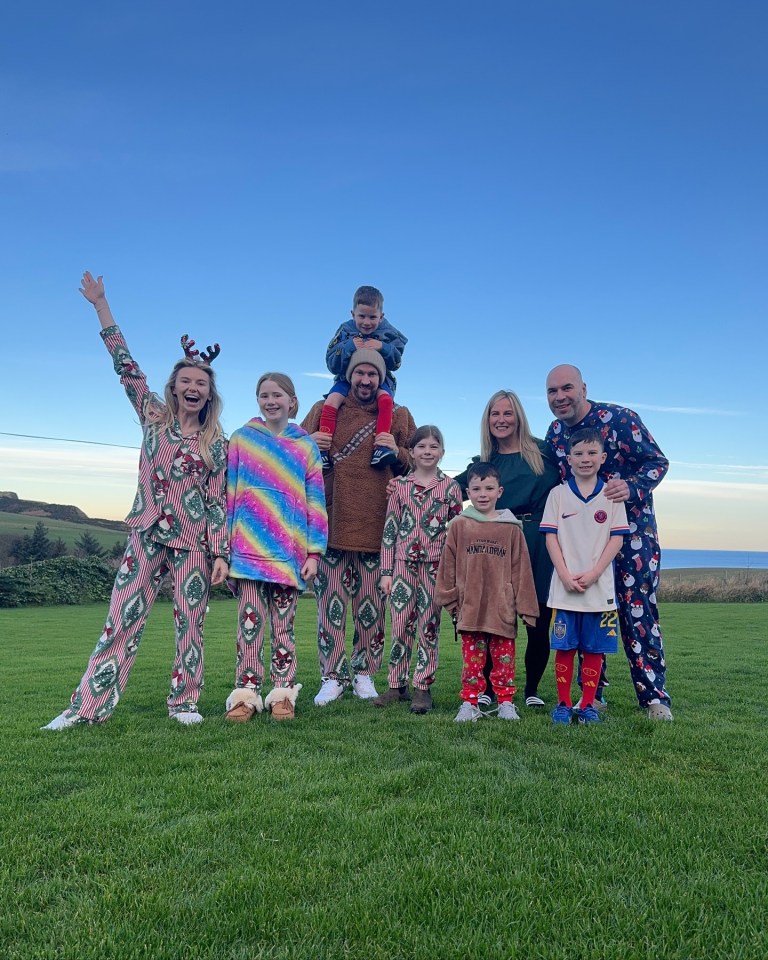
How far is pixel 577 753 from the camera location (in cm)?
362

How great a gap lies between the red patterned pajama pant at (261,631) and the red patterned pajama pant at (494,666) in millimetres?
1154

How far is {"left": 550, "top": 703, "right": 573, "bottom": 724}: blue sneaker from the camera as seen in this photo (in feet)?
14.1

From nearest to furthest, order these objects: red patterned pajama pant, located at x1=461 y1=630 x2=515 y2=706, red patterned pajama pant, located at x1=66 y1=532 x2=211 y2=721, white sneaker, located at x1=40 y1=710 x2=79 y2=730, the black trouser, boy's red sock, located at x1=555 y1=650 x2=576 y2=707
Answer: white sneaker, located at x1=40 y1=710 x2=79 y2=730
red patterned pajama pant, located at x1=66 y1=532 x2=211 y2=721
boy's red sock, located at x1=555 y1=650 x2=576 y2=707
red patterned pajama pant, located at x1=461 y1=630 x2=515 y2=706
the black trouser

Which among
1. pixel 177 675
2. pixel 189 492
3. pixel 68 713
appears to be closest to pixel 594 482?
pixel 189 492

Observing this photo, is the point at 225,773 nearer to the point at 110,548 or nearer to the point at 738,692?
the point at 738,692

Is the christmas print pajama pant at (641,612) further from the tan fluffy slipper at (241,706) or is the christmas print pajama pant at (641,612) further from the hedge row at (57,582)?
the hedge row at (57,582)

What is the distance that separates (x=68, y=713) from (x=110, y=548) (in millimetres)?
19224

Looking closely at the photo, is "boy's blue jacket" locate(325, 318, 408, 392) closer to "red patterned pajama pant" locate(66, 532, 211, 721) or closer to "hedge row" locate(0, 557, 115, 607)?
"red patterned pajama pant" locate(66, 532, 211, 721)

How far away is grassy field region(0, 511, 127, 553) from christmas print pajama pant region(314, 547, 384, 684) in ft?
62.4

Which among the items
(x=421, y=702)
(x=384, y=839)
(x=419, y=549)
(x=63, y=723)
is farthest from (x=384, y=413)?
(x=384, y=839)

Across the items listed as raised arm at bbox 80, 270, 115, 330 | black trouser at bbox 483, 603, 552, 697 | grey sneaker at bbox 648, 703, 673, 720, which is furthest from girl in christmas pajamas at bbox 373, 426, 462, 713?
raised arm at bbox 80, 270, 115, 330

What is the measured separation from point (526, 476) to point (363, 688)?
199 cm

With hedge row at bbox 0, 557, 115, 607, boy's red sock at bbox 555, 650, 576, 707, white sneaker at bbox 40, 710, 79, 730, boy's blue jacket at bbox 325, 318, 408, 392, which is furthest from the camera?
hedge row at bbox 0, 557, 115, 607

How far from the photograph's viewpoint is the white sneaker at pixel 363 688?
5117mm
